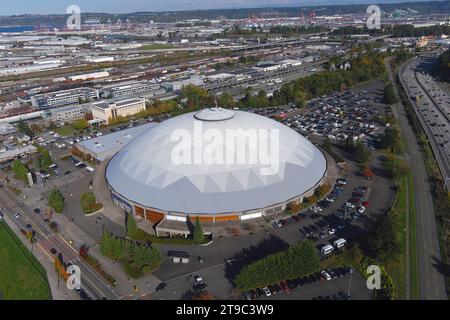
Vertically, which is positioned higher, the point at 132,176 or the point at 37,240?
the point at 132,176

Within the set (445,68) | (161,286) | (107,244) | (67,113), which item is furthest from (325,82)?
(161,286)

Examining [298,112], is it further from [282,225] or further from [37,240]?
[37,240]

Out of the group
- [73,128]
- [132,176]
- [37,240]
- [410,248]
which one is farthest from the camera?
[73,128]

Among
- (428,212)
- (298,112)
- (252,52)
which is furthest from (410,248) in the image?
(252,52)

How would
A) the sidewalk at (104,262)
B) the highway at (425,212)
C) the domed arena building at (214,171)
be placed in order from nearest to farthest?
the highway at (425,212) → the sidewalk at (104,262) → the domed arena building at (214,171)

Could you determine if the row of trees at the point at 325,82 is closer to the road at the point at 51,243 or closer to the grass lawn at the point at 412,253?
the grass lawn at the point at 412,253

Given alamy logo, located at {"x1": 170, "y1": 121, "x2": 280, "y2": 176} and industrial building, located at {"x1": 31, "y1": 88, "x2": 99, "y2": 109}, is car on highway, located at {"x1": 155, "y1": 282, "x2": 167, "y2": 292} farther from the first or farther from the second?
industrial building, located at {"x1": 31, "y1": 88, "x2": 99, "y2": 109}

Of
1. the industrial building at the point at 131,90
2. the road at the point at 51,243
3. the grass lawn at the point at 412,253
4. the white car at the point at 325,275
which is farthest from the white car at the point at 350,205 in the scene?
the industrial building at the point at 131,90
